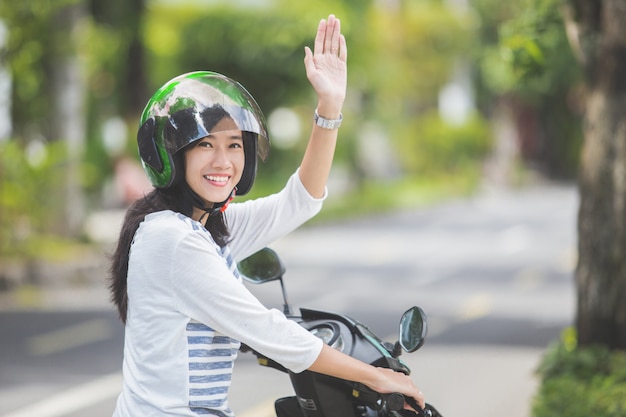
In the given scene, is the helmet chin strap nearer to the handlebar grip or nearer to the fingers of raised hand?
the fingers of raised hand

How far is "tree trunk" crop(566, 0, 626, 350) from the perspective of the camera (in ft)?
24.8

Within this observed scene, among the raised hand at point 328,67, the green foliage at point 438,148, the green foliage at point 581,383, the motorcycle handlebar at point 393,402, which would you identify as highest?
the green foliage at point 438,148

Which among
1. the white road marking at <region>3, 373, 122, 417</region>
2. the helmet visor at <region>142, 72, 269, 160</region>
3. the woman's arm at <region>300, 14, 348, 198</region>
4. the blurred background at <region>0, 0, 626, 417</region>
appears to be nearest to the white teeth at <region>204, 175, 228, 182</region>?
the helmet visor at <region>142, 72, 269, 160</region>

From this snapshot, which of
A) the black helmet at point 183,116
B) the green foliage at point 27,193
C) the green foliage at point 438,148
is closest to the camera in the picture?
the black helmet at point 183,116

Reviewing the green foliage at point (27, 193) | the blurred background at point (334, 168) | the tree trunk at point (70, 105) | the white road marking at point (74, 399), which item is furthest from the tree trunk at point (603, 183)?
the tree trunk at point (70, 105)

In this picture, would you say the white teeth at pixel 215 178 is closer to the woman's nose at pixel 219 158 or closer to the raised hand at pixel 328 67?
the woman's nose at pixel 219 158

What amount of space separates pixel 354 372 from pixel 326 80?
0.80 meters

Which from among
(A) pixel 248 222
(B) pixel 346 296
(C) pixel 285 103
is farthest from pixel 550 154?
(A) pixel 248 222

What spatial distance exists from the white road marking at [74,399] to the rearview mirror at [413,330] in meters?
6.79

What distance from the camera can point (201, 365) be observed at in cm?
303

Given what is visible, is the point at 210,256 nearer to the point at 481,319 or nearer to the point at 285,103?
the point at 481,319

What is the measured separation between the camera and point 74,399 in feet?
32.9

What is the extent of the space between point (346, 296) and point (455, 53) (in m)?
37.9

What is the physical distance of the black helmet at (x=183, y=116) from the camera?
309 cm
